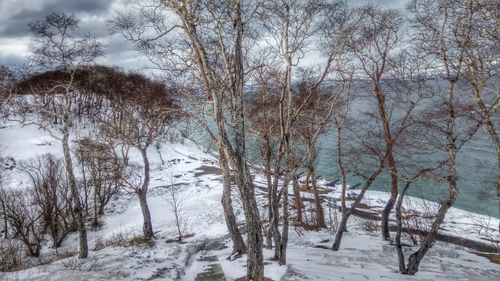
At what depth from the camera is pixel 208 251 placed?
16.6 m

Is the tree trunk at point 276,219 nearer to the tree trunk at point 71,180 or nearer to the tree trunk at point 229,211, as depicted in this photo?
the tree trunk at point 229,211

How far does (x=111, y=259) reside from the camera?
48.5 ft

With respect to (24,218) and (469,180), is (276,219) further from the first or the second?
(469,180)

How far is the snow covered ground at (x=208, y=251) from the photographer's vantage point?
39.4 feet

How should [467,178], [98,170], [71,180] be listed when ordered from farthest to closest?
[467,178]
[98,170]
[71,180]

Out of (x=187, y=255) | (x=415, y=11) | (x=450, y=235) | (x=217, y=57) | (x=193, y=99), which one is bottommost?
(x=450, y=235)

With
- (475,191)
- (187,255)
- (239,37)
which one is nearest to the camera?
(239,37)

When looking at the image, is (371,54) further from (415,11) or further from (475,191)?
(475,191)

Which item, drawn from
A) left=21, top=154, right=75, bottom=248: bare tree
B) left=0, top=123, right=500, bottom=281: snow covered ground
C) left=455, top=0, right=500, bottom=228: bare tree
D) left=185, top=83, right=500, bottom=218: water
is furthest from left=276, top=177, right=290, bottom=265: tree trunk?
left=21, top=154, right=75, bottom=248: bare tree

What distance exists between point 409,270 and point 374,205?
57.0 feet

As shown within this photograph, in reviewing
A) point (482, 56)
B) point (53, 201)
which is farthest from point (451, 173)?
point (53, 201)

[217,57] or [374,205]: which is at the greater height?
[217,57]

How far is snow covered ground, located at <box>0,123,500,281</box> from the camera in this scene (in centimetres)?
1202

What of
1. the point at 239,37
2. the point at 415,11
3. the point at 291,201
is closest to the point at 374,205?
the point at 291,201
